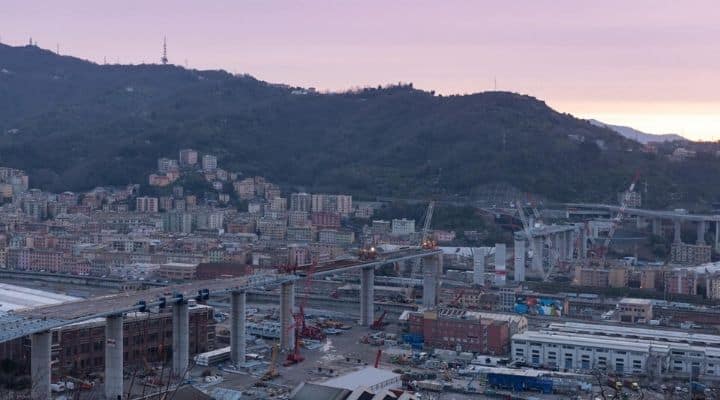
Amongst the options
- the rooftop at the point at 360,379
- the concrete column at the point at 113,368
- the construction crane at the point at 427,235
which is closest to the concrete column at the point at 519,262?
the construction crane at the point at 427,235

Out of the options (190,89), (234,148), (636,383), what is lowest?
(636,383)

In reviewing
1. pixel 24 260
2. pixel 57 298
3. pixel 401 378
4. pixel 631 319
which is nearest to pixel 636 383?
pixel 401 378

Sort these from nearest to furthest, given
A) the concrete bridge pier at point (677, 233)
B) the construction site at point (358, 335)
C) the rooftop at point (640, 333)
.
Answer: the construction site at point (358, 335) → the rooftop at point (640, 333) → the concrete bridge pier at point (677, 233)

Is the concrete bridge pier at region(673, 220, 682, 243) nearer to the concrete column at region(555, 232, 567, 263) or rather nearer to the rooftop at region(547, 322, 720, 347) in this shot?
the concrete column at region(555, 232, 567, 263)

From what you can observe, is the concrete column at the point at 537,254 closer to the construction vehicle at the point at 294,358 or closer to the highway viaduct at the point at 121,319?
the highway viaduct at the point at 121,319

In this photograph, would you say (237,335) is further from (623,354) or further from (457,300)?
(457,300)

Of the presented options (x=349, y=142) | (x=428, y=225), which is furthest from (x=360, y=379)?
(x=349, y=142)

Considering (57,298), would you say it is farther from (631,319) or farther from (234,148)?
(234,148)
